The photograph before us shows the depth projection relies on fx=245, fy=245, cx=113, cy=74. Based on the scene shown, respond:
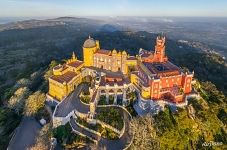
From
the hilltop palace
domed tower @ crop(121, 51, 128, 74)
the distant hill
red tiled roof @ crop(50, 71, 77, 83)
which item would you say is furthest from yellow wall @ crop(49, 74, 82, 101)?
the distant hill

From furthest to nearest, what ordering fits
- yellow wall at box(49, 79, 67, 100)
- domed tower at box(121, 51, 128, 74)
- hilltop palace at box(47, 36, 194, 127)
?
domed tower at box(121, 51, 128, 74) < yellow wall at box(49, 79, 67, 100) < hilltop palace at box(47, 36, 194, 127)

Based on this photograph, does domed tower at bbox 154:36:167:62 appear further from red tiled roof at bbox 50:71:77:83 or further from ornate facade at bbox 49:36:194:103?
red tiled roof at bbox 50:71:77:83

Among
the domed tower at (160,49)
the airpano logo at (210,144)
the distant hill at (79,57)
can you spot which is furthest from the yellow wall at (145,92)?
the distant hill at (79,57)

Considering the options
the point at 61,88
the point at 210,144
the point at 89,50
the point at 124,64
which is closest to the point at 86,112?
the point at 61,88

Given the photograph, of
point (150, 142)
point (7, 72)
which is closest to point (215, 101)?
point (150, 142)

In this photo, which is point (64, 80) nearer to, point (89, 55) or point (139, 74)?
point (89, 55)

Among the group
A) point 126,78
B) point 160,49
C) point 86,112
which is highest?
point 160,49
